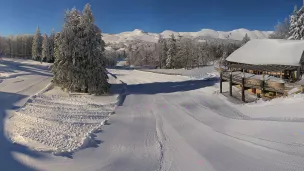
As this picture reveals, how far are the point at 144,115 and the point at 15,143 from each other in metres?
8.25

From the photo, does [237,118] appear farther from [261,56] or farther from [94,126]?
[261,56]

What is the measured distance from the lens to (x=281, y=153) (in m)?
8.73

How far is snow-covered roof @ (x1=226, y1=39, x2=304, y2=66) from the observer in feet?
68.7

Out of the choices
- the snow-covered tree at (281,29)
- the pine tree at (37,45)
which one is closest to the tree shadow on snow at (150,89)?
the snow-covered tree at (281,29)

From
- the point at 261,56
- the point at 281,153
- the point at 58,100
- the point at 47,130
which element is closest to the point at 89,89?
the point at 58,100

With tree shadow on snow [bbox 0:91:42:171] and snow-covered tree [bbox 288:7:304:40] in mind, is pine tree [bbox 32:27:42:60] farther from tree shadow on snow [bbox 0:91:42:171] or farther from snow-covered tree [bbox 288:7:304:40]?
snow-covered tree [bbox 288:7:304:40]

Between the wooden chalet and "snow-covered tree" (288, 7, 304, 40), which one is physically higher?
"snow-covered tree" (288, 7, 304, 40)

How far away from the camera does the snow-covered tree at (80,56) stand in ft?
82.5

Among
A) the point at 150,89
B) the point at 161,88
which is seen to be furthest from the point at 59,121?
the point at 161,88

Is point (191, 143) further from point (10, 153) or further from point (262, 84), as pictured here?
point (262, 84)

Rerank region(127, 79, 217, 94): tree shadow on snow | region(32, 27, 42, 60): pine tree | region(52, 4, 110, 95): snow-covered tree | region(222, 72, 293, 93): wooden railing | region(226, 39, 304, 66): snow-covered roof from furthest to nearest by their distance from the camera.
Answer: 1. region(32, 27, 42, 60): pine tree
2. region(127, 79, 217, 94): tree shadow on snow
3. region(52, 4, 110, 95): snow-covered tree
4. region(226, 39, 304, 66): snow-covered roof
5. region(222, 72, 293, 93): wooden railing

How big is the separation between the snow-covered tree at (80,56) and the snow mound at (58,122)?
2.62 m

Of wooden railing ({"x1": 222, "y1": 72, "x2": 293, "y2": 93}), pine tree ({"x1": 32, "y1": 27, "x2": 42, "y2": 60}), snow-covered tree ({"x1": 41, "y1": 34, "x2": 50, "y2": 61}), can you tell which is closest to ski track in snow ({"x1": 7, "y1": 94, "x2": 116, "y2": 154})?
wooden railing ({"x1": 222, "y1": 72, "x2": 293, "y2": 93})

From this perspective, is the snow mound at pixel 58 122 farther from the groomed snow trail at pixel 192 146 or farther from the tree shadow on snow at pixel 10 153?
the groomed snow trail at pixel 192 146
